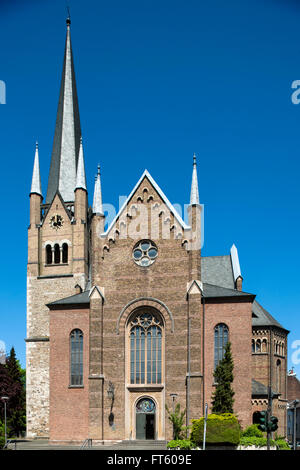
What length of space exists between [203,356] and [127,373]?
18.5 feet

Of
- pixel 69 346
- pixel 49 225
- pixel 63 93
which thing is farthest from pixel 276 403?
pixel 63 93

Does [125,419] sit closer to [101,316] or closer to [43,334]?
[101,316]

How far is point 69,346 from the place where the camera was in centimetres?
4419

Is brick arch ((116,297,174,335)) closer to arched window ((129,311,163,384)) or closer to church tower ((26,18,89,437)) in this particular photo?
arched window ((129,311,163,384))

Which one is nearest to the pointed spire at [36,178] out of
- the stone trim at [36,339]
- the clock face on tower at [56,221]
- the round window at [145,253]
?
the clock face on tower at [56,221]

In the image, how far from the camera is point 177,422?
39000 mm

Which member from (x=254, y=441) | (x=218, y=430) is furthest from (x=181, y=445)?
(x=254, y=441)

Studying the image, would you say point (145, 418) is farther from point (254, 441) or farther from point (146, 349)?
point (254, 441)

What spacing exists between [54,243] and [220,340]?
22359mm

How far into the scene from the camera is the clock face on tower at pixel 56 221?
2282 inches

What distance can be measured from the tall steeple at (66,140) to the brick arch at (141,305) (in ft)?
65.8

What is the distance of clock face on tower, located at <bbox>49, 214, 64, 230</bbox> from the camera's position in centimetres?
5797

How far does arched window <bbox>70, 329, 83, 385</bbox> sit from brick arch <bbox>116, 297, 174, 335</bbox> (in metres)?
3.52

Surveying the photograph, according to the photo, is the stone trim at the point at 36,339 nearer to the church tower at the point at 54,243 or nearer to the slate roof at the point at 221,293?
the church tower at the point at 54,243
